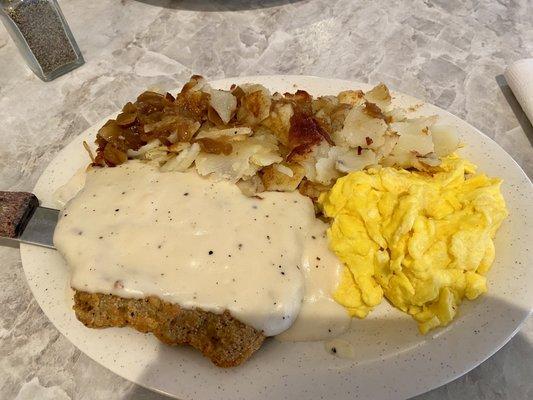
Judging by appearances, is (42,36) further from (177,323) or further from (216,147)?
(177,323)

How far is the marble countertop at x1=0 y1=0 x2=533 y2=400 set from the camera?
3098mm

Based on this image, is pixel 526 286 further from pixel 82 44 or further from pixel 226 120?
pixel 82 44

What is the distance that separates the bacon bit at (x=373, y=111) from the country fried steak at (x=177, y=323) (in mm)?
1091

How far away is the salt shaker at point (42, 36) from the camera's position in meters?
3.05

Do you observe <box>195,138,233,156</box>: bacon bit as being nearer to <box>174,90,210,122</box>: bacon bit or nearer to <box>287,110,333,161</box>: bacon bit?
<box>174,90,210,122</box>: bacon bit

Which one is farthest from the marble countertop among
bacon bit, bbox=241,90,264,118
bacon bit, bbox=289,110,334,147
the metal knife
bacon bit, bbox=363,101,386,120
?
bacon bit, bbox=289,110,334,147

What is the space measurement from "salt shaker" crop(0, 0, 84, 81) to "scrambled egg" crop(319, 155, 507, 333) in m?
2.32

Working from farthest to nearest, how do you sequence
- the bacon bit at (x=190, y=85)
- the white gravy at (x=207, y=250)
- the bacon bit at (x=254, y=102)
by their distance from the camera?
the bacon bit at (x=190, y=85)
the bacon bit at (x=254, y=102)
the white gravy at (x=207, y=250)

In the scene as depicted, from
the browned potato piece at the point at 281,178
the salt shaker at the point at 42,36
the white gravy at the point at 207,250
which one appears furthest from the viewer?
the salt shaker at the point at 42,36

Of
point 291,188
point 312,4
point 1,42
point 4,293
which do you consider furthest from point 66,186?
point 312,4

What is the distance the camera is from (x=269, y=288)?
1857 millimetres

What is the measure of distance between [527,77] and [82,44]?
10.3 ft

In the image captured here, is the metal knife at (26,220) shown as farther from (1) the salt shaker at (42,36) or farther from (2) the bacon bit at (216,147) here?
(1) the salt shaker at (42,36)

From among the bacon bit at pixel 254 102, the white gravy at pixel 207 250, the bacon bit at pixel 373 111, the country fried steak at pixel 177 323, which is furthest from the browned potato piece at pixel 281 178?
the country fried steak at pixel 177 323
